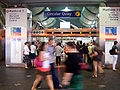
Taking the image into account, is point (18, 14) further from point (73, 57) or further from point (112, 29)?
point (73, 57)

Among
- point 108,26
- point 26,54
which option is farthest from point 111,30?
point 26,54

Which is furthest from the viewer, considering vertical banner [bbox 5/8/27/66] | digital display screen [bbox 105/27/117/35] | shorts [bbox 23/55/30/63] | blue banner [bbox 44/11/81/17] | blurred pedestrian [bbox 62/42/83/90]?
blue banner [bbox 44/11/81/17]

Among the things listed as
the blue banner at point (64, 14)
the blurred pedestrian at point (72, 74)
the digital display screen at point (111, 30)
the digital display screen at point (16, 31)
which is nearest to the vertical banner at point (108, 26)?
the digital display screen at point (111, 30)

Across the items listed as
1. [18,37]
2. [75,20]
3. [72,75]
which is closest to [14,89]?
[72,75]

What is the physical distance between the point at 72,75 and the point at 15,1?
8013mm

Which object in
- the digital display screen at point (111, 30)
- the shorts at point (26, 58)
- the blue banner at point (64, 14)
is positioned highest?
the blue banner at point (64, 14)

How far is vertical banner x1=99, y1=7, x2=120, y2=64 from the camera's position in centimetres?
1004

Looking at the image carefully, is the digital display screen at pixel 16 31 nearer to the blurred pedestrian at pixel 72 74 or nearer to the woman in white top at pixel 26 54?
the woman in white top at pixel 26 54

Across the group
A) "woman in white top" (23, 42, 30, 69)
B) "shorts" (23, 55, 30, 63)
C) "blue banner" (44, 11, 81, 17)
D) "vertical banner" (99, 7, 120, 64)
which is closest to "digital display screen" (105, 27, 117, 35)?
"vertical banner" (99, 7, 120, 64)

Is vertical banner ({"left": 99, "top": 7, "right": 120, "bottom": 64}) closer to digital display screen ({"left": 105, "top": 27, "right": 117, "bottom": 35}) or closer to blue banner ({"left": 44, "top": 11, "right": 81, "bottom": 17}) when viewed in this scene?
digital display screen ({"left": 105, "top": 27, "right": 117, "bottom": 35})

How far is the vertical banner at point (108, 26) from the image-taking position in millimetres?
10039

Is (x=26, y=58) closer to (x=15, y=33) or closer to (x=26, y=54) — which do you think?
(x=26, y=54)

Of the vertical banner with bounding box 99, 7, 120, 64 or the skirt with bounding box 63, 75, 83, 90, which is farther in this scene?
the vertical banner with bounding box 99, 7, 120, 64

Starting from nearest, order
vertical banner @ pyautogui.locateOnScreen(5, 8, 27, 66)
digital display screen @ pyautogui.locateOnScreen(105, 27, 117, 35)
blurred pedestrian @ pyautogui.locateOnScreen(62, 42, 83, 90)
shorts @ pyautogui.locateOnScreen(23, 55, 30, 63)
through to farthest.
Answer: blurred pedestrian @ pyautogui.locateOnScreen(62, 42, 83, 90), shorts @ pyautogui.locateOnScreen(23, 55, 30, 63), digital display screen @ pyautogui.locateOnScreen(105, 27, 117, 35), vertical banner @ pyautogui.locateOnScreen(5, 8, 27, 66)
